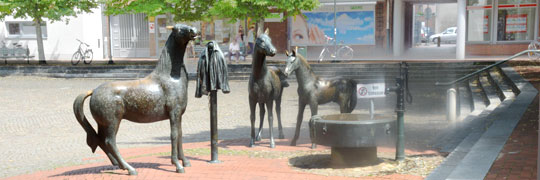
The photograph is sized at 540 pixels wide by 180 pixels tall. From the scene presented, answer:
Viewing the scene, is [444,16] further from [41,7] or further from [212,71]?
[212,71]

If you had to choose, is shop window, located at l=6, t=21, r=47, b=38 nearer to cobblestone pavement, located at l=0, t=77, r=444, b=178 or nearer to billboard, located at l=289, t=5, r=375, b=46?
billboard, located at l=289, t=5, r=375, b=46

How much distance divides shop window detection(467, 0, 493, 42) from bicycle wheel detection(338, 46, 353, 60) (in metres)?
6.60

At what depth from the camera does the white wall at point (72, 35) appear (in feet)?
107

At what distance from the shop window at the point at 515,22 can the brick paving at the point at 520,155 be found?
19.0 m

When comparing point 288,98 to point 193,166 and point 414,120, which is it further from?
point 193,166

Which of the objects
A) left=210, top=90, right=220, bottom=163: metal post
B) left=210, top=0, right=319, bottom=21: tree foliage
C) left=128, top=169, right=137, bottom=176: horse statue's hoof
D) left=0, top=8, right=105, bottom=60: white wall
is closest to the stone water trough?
left=210, top=90, right=220, bottom=163: metal post

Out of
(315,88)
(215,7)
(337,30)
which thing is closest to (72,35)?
(215,7)

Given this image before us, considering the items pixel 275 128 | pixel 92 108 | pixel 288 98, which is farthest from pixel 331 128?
pixel 288 98

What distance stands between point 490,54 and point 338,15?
25.2 ft

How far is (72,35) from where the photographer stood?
3278cm

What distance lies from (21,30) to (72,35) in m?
3.64

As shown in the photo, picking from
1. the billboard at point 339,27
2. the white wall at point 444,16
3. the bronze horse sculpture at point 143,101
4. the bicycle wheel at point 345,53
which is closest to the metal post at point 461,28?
the bicycle wheel at point 345,53

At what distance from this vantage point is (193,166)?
6.79m

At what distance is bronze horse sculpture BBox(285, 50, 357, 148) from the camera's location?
333 inches
